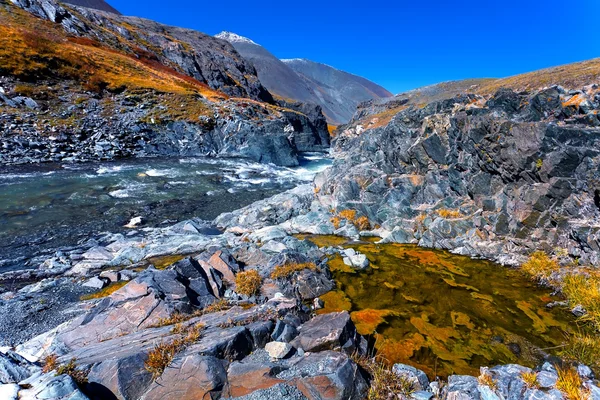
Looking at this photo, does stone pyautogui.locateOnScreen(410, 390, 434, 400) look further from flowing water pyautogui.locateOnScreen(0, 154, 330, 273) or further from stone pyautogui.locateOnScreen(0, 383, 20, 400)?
flowing water pyautogui.locateOnScreen(0, 154, 330, 273)

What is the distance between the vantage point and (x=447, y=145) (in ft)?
83.8

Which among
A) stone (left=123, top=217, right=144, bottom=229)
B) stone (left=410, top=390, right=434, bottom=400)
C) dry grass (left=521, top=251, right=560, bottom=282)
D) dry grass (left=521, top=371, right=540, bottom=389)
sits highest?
dry grass (left=521, top=251, right=560, bottom=282)

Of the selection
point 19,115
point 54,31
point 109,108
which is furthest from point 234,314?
point 54,31

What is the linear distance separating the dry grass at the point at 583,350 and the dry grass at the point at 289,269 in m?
9.68

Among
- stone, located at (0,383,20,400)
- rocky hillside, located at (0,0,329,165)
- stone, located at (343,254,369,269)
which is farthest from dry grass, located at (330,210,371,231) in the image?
rocky hillside, located at (0,0,329,165)

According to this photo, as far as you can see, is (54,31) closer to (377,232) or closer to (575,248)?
(377,232)

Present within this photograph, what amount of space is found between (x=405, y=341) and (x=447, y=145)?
19605 mm

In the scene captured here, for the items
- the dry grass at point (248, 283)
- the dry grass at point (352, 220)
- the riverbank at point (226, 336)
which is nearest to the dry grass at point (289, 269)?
the riverbank at point (226, 336)

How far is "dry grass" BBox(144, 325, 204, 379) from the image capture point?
7.11 m

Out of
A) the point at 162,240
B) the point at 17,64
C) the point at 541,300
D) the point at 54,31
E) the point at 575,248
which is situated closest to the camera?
the point at 541,300

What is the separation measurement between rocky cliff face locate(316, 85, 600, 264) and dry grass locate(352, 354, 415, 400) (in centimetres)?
1294

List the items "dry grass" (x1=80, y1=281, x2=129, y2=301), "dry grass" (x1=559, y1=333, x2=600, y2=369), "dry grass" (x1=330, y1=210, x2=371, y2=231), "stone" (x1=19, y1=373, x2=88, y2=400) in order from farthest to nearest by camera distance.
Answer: "dry grass" (x1=330, y1=210, x2=371, y2=231) → "dry grass" (x1=80, y1=281, x2=129, y2=301) → "dry grass" (x1=559, y1=333, x2=600, y2=369) → "stone" (x1=19, y1=373, x2=88, y2=400)

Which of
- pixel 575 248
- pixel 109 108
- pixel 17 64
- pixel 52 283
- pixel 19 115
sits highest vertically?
pixel 17 64

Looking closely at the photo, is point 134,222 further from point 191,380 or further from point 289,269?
point 191,380
